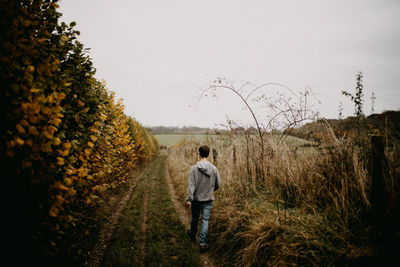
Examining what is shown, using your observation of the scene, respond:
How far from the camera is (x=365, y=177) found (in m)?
2.90

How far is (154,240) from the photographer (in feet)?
13.6

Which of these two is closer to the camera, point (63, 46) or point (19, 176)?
point (19, 176)

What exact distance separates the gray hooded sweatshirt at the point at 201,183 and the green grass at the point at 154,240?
106 cm

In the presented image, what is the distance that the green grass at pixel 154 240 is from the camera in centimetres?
340

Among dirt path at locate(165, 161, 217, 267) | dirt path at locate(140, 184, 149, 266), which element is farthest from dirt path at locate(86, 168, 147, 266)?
dirt path at locate(165, 161, 217, 267)

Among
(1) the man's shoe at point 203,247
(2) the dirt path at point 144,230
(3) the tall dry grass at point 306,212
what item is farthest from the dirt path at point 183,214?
(2) the dirt path at point 144,230

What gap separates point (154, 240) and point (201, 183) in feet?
5.83

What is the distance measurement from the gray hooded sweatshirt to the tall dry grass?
78 centimetres

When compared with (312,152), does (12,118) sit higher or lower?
higher

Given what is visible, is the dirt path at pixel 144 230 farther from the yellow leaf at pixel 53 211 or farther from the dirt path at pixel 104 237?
the yellow leaf at pixel 53 211

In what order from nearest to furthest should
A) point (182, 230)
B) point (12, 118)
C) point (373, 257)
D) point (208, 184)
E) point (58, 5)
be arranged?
point (12, 118), point (373, 257), point (58, 5), point (208, 184), point (182, 230)

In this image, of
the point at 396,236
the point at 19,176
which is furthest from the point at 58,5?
the point at 396,236

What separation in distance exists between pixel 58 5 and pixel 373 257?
4841mm

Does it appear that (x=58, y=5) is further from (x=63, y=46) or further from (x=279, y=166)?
(x=279, y=166)
